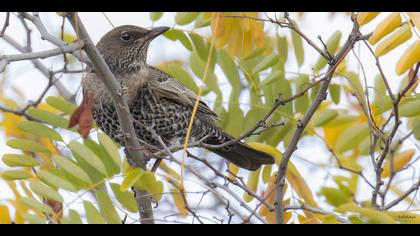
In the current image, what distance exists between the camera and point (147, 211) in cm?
420

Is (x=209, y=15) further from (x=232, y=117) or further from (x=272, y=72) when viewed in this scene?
(x=232, y=117)

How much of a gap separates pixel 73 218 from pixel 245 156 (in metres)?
2.27

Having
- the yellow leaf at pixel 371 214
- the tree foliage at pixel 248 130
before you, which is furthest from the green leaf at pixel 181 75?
the yellow leaf at pixel 371 214

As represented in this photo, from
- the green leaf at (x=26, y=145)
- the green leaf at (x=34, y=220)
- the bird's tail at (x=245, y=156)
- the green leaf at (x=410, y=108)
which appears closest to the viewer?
the green leaf at (x=34, y=220)

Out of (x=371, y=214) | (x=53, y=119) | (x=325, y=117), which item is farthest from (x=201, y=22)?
(x=371, y=214)

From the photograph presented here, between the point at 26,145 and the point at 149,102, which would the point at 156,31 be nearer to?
the point at 149,102

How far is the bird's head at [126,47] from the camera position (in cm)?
542

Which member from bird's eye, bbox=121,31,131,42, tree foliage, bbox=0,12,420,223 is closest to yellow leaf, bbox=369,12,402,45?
tree foliage, bbox=0,12,420,223

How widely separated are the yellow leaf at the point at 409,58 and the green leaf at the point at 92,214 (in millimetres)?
1444

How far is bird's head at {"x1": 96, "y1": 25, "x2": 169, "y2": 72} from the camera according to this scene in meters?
5.42

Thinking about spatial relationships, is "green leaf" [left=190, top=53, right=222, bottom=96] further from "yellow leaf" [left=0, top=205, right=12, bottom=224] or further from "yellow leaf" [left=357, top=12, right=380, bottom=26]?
"yellow leaf" [left=0, top=205, right=12, bottom=224]

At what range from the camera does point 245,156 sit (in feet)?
17.6

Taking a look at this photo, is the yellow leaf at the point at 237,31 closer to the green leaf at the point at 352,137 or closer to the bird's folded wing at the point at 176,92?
the bird's folded wing at the point at 176,92
